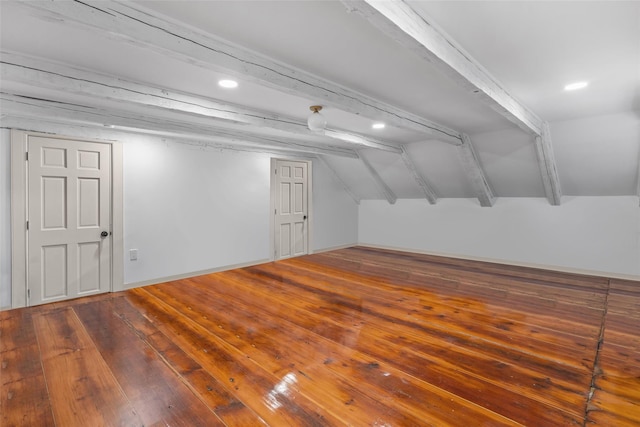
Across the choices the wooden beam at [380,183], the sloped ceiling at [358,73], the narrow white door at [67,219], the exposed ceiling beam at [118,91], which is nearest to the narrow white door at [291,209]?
the wooden beam at [380,183]

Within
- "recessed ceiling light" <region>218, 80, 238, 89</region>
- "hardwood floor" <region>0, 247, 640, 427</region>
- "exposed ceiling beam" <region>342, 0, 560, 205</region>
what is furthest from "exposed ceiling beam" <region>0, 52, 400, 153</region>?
"exposed ceiling beam" <region>342, 0, 560, 205</region>

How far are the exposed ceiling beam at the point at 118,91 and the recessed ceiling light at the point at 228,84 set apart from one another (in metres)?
0.44

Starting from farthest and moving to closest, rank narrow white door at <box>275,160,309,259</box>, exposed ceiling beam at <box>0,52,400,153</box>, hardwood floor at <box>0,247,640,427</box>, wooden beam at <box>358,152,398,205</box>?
1. wooden beam at <box>358,152,398,205</box>
2. narrow white door at <box>275,160,309,259</box>
3. exposed ceiling beam at <box>0,52,400,153</box>
4. hardwood floor at <box>0,247,640,427</box>

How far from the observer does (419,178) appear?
5.59 metres

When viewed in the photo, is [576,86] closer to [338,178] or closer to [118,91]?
[118,91]

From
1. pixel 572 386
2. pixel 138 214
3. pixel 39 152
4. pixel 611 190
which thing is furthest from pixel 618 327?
pixel 39 152

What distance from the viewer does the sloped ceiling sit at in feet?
5.24

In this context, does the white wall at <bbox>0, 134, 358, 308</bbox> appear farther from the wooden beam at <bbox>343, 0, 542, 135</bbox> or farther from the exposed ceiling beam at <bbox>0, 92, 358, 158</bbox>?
the wooden beam at <bbox>343, 0, 542, 135</bbox>

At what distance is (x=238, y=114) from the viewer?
3295 mm

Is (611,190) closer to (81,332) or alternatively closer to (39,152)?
(81,332)

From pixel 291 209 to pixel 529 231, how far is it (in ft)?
13.2

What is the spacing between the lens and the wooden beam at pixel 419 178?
5311 mm

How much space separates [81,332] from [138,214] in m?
2.30

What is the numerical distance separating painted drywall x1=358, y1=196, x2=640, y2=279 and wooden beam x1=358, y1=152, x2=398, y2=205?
0.21m
